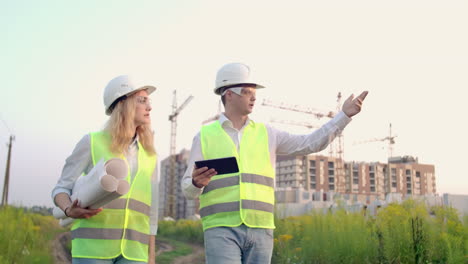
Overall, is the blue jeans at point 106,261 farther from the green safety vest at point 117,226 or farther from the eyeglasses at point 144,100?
the eyeglasses at point 144,100

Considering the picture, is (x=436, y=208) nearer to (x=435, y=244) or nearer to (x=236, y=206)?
(x=435, y=244)

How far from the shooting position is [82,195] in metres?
2.72

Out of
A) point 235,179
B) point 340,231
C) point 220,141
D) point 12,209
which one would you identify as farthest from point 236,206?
point 12,209

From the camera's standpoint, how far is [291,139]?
392cm

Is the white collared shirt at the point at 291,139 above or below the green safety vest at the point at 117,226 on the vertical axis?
above

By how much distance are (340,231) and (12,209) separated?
8.15 metres

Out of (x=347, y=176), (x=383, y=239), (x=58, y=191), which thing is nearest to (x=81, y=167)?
(x=58, y=191)

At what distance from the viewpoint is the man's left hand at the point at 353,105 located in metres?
3.74

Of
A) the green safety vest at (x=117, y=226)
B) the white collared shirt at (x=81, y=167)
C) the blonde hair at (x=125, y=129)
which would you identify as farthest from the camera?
the blonde hair at (x=125, y=129)

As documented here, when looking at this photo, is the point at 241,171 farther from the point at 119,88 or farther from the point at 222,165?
the point at 119,88

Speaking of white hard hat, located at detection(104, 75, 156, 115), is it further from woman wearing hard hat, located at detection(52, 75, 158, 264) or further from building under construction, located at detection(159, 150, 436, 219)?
building under construction, located at detection(159, 150, 436, 219)

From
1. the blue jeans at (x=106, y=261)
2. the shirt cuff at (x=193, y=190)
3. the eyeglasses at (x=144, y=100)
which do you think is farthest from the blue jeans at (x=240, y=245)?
the eyeglasses at (x=144, y=100)

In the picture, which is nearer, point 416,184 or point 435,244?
point 435,244

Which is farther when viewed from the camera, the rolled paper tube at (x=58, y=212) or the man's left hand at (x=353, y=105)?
the man's left hand at (x=353, y=105)
